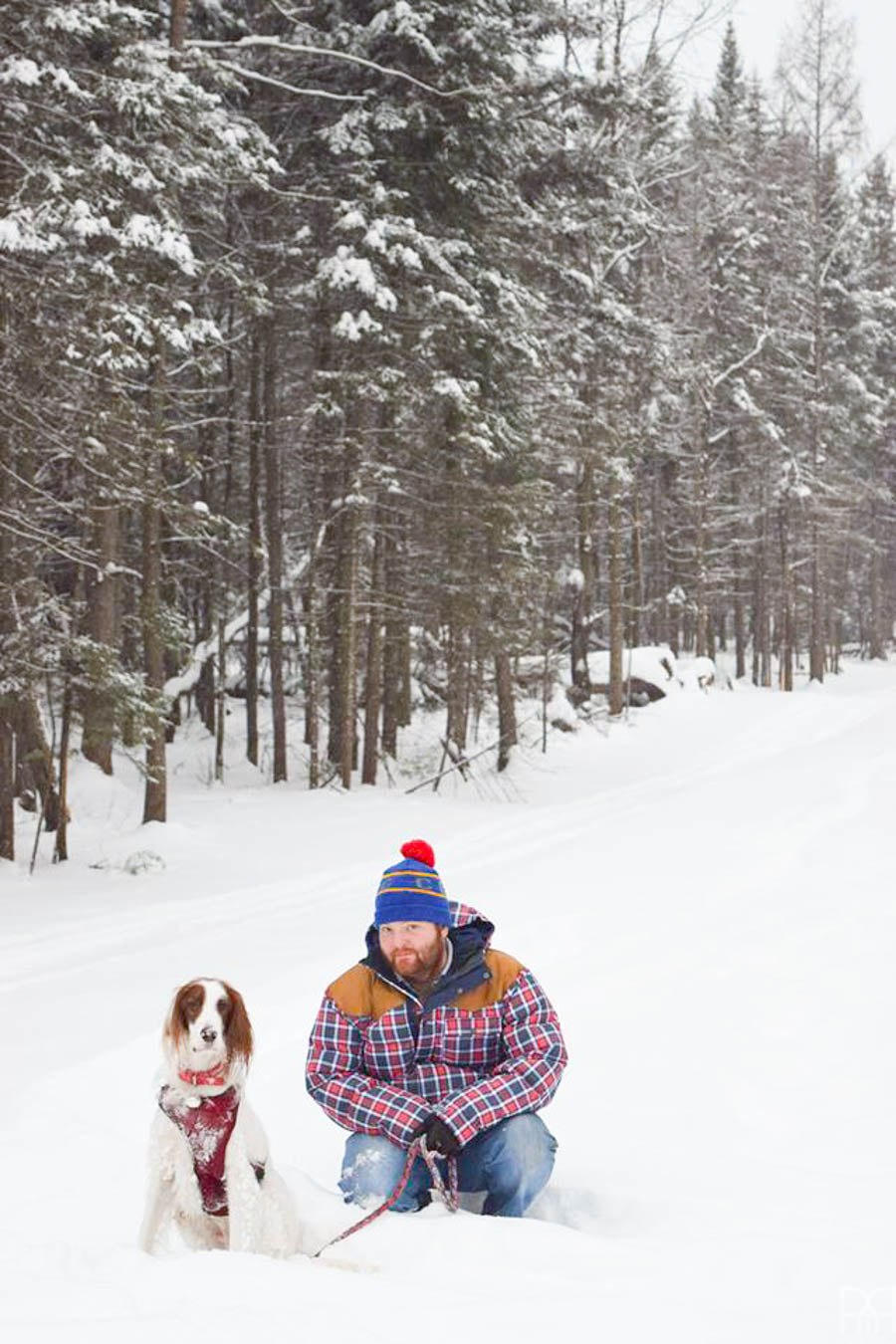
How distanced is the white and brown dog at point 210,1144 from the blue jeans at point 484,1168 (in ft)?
1.98

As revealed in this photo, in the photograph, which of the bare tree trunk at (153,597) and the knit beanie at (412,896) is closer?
the knit beanie at (412,896)

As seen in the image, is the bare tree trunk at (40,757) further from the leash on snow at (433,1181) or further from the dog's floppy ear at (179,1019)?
the dog's floppy ear at (179,1019)

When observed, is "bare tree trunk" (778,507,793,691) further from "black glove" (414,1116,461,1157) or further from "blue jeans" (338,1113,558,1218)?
"black glove" (414,1116,461,1157)

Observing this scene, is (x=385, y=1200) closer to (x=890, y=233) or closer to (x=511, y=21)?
(x=511, y=21)

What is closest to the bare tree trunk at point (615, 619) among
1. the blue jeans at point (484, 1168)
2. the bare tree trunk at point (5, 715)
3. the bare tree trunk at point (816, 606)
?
the bare tree trunk at point (816, 606)

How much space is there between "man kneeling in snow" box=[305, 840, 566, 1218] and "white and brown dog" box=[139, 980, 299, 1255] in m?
0.73

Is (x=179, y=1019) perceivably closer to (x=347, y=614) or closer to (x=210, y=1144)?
(x=210, y=1144)

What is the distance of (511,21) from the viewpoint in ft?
55.3

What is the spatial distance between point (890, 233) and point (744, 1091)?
48.3m

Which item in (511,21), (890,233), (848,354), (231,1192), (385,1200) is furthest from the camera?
(890,233)

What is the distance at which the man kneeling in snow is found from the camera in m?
4.27

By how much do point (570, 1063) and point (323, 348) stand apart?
45.3ft

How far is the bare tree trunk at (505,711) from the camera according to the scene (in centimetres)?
1994

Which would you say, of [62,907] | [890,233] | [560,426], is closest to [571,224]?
[560,426]
